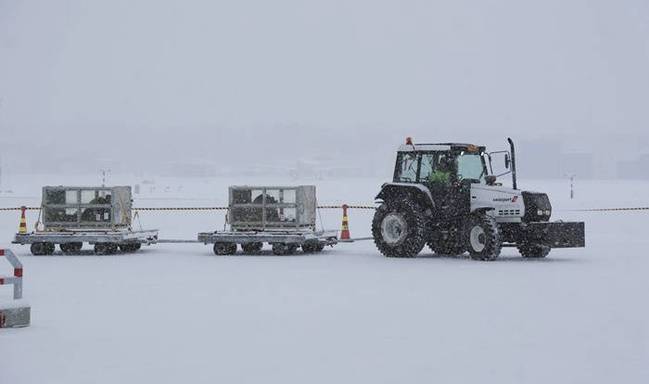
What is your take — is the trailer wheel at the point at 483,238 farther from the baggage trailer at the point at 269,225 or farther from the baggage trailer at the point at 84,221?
the baggage trailer at the point at 84,221

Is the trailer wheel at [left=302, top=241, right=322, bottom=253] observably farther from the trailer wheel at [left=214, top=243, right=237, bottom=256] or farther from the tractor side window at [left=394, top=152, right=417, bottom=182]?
the tractor side window at [left=394, top=152, right=417, bottom=182]

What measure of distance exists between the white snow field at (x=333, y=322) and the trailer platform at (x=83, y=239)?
1644mm

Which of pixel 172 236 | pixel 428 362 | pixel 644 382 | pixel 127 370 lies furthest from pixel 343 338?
pixel 172 236

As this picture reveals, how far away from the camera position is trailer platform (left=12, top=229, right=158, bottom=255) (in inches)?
863

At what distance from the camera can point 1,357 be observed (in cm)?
901

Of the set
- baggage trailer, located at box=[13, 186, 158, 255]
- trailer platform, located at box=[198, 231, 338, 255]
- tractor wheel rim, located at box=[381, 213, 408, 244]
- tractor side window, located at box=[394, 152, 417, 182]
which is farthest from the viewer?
baggage trailer, located at box=[13, 186, 158, 255]

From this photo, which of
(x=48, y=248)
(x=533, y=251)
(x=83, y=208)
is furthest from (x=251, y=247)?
(x=533, y=251)

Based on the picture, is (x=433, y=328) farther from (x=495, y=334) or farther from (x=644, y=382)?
(x=644, y=382)

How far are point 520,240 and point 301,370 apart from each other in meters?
12.5

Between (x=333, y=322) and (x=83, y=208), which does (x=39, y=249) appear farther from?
(x=333, y=322)

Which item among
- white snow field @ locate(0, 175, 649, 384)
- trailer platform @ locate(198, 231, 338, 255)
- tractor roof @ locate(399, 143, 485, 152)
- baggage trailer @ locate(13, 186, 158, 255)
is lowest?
white snow field @ locate(0, 175, 649, 384)

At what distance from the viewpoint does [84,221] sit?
22.8 m

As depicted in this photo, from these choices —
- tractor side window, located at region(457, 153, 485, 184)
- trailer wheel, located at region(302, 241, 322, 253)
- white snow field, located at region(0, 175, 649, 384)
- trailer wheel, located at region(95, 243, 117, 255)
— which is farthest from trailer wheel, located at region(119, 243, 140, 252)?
tractor side window, located at region(457, 153, 485, 184)

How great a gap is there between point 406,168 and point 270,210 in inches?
133
